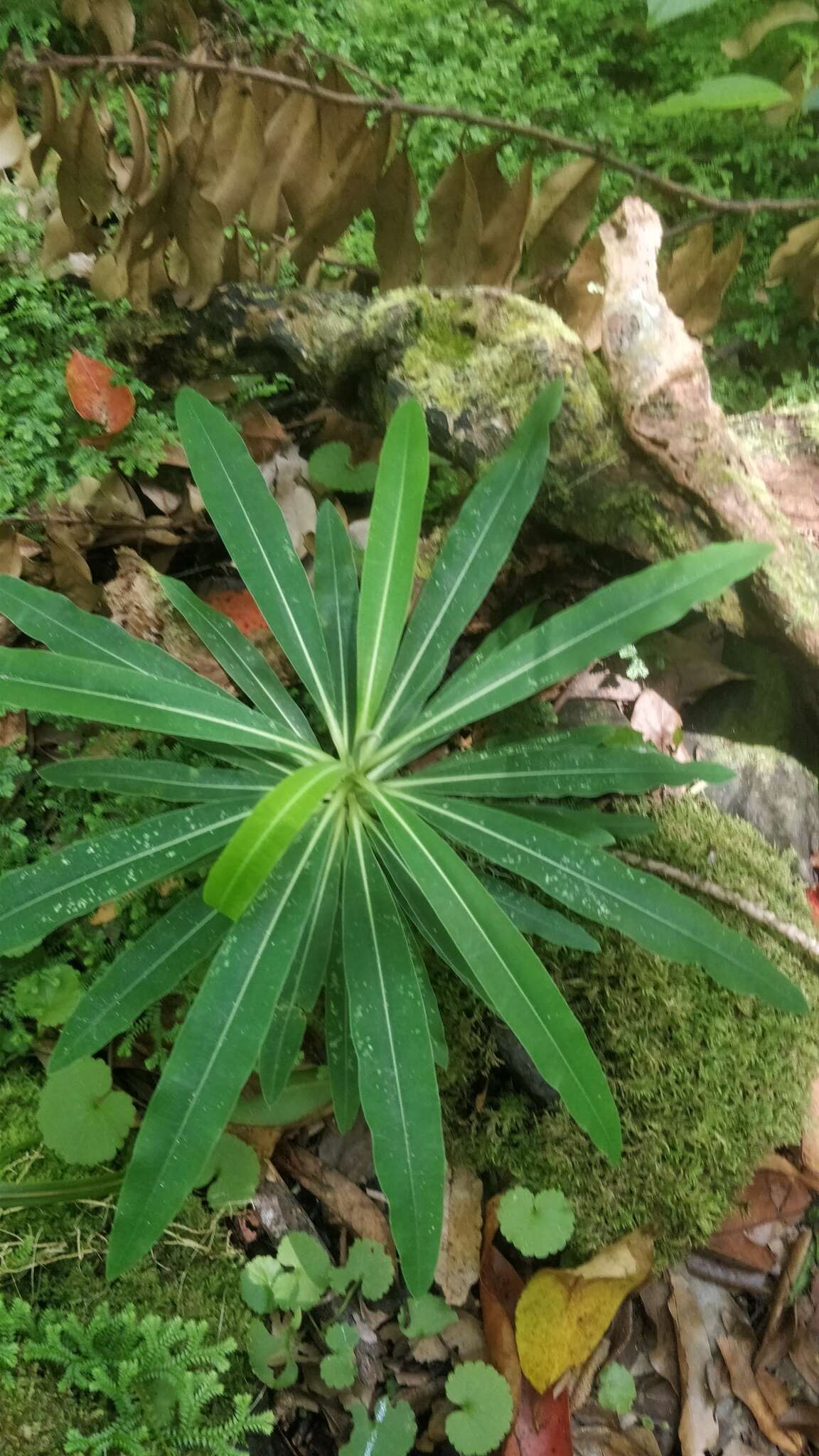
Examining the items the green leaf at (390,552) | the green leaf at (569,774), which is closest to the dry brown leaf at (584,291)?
the green leaf at (390,552)

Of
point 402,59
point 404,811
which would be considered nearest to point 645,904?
point 404,811

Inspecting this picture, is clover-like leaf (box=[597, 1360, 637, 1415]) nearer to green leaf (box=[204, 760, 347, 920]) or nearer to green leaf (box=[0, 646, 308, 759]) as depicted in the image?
green leaf (box=[204, 760, 347, 920])

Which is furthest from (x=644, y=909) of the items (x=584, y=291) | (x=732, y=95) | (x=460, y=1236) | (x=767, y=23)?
(x=767, y=23)

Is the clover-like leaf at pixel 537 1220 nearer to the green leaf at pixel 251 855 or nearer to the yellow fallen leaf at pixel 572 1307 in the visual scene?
the yellow fallen leaf at pixel 572 1307

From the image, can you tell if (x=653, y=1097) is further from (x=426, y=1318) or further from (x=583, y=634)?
(x=583, y=634)

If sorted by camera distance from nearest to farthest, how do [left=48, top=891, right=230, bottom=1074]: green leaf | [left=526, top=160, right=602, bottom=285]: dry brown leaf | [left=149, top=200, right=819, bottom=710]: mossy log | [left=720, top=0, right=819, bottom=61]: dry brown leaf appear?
[left=48, top=891, right=230, bottom=1074]: green leaf
[left=149, top=200, right=819, bottom=710]: mossy log
[left=526, top=160, right=602, bottom=285]: dry brown leaf
[left=720, top=0, right=819, bottom=61]: dry brown leaf

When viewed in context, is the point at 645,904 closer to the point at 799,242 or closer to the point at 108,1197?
the point at 108,1197

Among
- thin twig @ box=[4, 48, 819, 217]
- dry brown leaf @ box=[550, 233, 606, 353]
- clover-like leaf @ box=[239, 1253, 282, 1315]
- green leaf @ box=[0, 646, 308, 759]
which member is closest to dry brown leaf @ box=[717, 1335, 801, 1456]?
clover-like leaf @ box=[239, 1253, 282, 1315]
